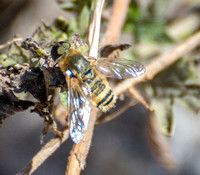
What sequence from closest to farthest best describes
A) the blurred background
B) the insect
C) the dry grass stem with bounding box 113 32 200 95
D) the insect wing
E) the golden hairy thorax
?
the insect wing → the insect → the golden hairy thorax → the dry grass stem with bounding box 113 32 200 95 → the blurred background

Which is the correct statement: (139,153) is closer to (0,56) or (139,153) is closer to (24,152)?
(24,152)

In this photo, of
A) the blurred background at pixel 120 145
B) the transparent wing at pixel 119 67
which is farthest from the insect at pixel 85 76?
the blurred background at pixel 120 145

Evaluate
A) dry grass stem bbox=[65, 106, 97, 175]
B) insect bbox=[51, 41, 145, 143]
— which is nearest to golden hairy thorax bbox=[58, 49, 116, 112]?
insect bbox=[51, 41, 145, 143]

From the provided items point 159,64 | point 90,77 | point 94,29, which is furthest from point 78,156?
point 159,64

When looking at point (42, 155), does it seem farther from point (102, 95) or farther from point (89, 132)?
point (102, 95)

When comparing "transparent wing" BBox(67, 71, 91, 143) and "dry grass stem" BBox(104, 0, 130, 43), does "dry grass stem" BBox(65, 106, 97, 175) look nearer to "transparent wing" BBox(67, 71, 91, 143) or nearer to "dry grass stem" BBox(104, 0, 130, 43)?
"transparent wing" BBox(67, 71, 91, 143)

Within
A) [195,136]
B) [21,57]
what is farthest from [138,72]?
Answer: [195,136]
